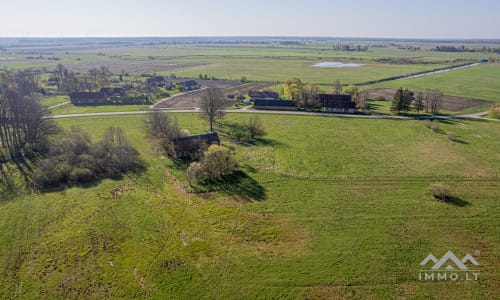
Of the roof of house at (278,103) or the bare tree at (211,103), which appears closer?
the bare tree at (211,103)

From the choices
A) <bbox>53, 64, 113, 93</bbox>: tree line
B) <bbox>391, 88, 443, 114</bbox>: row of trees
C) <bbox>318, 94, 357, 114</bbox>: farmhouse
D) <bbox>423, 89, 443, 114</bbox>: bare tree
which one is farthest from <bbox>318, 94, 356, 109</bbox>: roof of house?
<bbox>53, 64, 113, 93</bbox>: tree line

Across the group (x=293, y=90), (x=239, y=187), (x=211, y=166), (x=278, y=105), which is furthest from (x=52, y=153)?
(x=293, y=90)

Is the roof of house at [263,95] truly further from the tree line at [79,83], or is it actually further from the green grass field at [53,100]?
the tree line at [79,83]

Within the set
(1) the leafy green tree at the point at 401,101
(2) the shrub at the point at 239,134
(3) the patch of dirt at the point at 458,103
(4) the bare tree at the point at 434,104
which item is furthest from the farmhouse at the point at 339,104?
(2) the shrub at the point at 239,134

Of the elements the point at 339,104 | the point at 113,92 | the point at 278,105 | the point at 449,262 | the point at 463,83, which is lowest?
the point at 449,262

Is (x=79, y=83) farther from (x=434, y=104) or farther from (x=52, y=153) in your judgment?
(x=434, y=104)

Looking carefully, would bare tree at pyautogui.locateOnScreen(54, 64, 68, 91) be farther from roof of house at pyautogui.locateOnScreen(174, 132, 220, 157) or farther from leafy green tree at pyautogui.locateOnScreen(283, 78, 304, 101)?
roof of house at pyautogui.locateOnScreen(174, 132, 220, 157)
